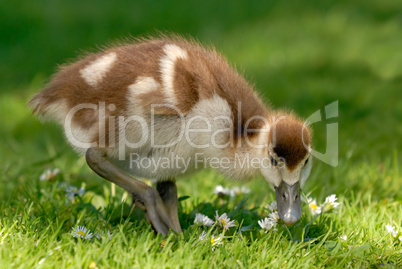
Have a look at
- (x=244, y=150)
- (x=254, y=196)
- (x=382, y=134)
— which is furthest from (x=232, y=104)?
(x=382, y=134)

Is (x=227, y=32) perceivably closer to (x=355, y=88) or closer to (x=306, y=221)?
(x=355, y=88)

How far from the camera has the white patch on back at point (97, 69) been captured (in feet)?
10.7

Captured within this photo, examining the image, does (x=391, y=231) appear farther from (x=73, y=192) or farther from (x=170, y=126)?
(x=73, y=192)

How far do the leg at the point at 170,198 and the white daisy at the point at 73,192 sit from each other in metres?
0.52

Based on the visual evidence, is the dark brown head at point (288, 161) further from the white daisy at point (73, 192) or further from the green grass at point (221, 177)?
the white daisy at point (73, 192)

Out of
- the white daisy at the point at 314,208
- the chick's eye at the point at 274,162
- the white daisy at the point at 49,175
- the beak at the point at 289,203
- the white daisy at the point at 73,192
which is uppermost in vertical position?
the chick's eye at the point at 274,162

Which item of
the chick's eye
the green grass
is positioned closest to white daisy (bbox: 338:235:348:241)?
the green grass

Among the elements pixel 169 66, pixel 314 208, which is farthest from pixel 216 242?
pixel 169 66

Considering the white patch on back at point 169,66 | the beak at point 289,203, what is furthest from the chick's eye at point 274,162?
the white patch on back at point 169,66

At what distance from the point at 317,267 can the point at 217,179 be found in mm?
1626

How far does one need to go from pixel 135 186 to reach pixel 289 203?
804 mm

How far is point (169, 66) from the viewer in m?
3.21

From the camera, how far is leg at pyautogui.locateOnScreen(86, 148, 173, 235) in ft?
10.5

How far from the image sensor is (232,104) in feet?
10.7
